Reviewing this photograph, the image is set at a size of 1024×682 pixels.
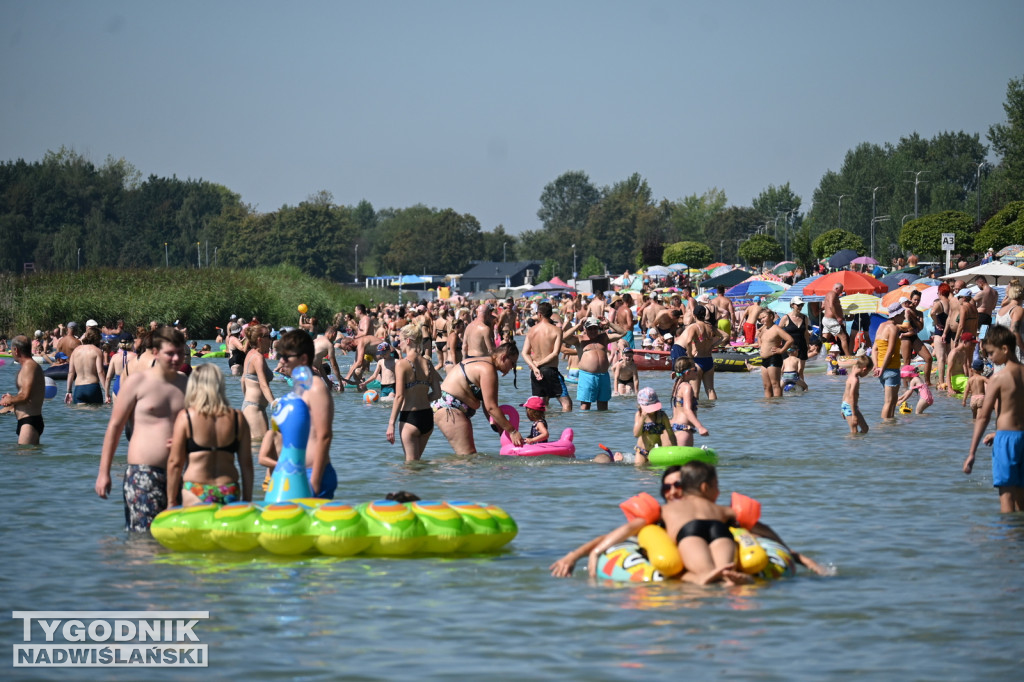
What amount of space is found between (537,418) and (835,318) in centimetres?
1577

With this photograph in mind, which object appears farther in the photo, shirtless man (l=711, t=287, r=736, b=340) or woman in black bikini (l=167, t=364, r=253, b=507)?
shirtless man (l=711, t=287, r=736, b=340)

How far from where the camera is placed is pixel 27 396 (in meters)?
12.0

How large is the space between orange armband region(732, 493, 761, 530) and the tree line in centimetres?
6557

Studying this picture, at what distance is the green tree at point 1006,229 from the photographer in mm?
44219

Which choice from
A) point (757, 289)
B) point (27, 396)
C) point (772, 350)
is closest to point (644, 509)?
point (27, 396)

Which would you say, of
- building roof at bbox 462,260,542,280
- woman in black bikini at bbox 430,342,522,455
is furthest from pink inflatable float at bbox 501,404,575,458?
building roof at bbox 462,260,542,280

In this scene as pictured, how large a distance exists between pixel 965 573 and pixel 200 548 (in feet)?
15.1

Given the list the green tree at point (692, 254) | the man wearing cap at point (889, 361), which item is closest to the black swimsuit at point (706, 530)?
the man wearing cap at point (889, 361)

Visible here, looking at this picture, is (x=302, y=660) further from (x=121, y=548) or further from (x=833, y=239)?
(x=833, y=239)

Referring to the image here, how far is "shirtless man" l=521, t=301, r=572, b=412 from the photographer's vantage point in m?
15.5

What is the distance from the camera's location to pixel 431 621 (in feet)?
20.5

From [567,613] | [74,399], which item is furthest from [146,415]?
[74,399]

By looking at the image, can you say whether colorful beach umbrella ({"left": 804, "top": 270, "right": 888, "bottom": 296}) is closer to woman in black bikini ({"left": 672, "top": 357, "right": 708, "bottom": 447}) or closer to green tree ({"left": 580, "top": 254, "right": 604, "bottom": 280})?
woman in black bikini ({"left": 672, "top": 357, "right": 708, "bottom": 447})

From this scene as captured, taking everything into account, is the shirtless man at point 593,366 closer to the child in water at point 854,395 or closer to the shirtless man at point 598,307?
the child in water at point 854,395
